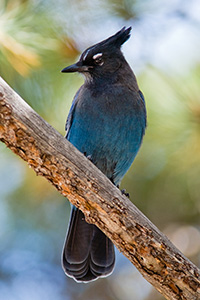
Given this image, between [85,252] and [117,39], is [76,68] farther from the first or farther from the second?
[85,252]

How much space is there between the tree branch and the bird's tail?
1.25m

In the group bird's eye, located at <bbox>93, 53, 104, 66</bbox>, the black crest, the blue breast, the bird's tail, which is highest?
the black crest

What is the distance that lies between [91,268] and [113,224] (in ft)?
4.36

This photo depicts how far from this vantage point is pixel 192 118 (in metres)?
3.85

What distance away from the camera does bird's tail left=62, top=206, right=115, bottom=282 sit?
4.21 m

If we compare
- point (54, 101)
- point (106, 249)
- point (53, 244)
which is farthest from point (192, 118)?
point (53, 244)

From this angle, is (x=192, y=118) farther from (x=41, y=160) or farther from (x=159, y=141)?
Result: (x=41, y=160)

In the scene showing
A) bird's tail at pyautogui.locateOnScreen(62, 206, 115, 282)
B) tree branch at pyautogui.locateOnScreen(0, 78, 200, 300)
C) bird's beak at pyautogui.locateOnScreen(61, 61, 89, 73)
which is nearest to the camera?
tree branch at pyautogui.locateOnScreen(0, 78, 200, 300)

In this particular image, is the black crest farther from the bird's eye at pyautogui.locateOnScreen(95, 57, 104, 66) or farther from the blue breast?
the blue breast

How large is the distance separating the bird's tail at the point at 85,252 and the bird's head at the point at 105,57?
1207 mm

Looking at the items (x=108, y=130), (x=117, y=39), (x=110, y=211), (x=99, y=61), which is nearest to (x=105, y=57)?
(x=99, y=61)

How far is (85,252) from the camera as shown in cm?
432

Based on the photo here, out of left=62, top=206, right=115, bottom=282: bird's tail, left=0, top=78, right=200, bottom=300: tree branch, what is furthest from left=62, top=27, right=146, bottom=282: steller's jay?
left=0, top=78, right=200, bottom=300: tree branch

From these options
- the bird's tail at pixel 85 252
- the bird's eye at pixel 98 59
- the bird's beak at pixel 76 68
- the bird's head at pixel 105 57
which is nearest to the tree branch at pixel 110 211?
the bird's beak at pixel 76 68
